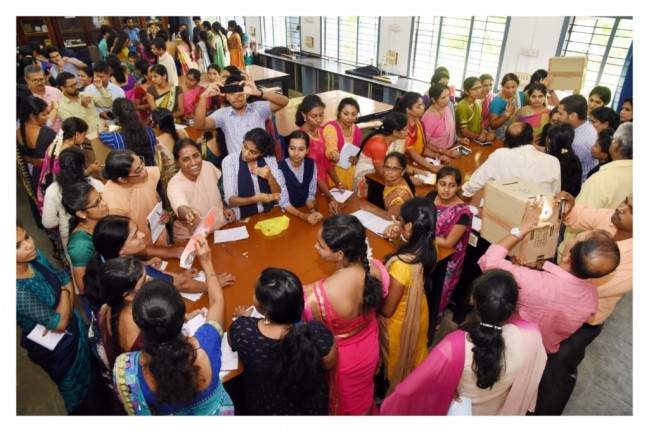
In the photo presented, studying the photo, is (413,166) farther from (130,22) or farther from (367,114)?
(130,22)

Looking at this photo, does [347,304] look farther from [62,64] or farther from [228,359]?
[62,64]

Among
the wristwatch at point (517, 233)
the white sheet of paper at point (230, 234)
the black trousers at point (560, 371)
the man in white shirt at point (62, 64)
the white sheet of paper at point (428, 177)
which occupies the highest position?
the man in white shirt at point (62, 64)

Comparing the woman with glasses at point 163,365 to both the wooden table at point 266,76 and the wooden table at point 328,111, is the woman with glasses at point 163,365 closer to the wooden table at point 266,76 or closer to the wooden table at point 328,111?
the wooden table at point 328,111

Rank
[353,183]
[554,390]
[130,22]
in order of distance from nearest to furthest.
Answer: [554,390] → [353,183] → [130,22]

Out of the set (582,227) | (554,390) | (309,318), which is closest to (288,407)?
(309,318)

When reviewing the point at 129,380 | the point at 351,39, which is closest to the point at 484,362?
the point at 129,380

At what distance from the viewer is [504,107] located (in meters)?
4.53

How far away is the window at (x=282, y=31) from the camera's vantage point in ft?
36.0

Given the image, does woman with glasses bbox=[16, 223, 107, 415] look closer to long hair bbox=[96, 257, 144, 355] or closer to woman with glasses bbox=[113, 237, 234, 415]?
long hair bbox=[96, 257, 144, 355]

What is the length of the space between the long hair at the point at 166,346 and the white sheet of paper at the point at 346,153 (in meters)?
2.24

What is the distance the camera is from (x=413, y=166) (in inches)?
150

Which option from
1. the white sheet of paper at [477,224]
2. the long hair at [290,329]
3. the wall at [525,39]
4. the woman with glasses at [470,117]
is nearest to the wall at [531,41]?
the wall at [525,39]

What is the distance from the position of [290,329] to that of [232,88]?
2640mm

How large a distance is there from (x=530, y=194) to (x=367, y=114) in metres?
3.94
